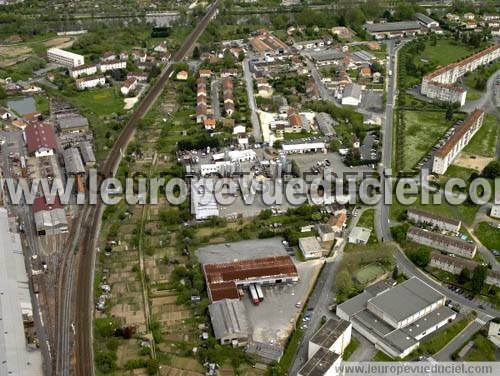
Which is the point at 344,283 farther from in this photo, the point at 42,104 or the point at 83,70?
the point at 83,70

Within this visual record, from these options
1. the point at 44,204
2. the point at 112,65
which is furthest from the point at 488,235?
the point at 112,65

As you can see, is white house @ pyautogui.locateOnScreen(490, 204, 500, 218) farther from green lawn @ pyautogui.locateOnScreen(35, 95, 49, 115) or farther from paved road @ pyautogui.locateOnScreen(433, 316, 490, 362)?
green lawn @ pyautogui.locateOnScreen(35, 95, 49, 115)

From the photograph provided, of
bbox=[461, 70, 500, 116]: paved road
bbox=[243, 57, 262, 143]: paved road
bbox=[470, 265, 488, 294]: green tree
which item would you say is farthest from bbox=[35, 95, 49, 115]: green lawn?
bbox=[470, 265, 488, 294]: green tree

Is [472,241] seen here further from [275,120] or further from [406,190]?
[275,120]

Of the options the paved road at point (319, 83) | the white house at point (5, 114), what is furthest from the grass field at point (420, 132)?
the white house at point (5, 114)

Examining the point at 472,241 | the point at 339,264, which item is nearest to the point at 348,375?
the point at 339,264

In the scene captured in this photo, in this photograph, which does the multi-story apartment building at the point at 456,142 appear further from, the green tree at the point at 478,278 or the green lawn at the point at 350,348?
the green lawn at the point at 350,348
